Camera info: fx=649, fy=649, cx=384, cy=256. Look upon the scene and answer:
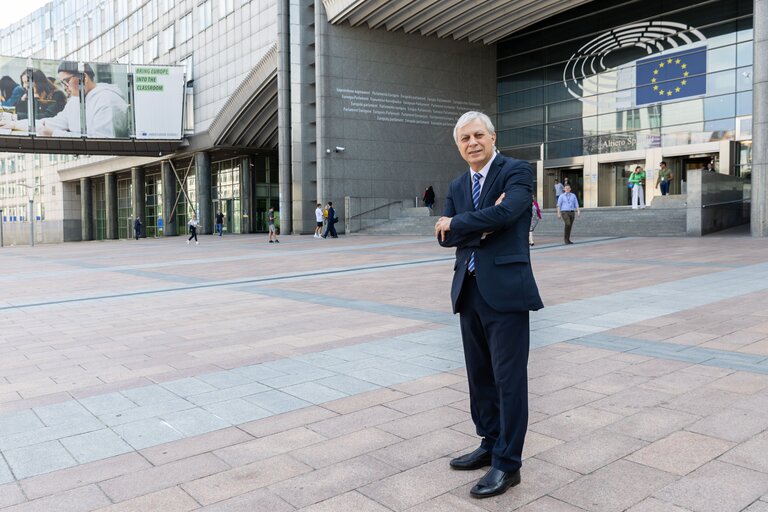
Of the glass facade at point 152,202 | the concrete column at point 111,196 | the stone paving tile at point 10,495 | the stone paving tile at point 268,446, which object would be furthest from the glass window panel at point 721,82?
the concrete column at point 111,196

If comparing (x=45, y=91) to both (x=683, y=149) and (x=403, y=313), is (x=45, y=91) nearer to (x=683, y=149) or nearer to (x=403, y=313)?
(x=683, y=149)

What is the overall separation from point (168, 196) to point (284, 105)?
1838cm

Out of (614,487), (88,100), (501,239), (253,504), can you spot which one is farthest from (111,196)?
(614,487)

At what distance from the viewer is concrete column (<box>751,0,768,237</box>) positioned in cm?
1892

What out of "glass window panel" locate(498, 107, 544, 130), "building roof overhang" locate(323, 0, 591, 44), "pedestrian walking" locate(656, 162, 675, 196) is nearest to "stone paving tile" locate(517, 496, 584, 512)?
"pedestrian walking" locate(656, 162, 675, 196)

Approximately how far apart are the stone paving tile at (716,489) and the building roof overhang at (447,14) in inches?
1134

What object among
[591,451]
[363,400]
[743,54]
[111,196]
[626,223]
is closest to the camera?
[591,451]

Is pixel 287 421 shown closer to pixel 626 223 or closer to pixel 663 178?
pixel 626 223

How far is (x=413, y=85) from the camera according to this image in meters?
34.4

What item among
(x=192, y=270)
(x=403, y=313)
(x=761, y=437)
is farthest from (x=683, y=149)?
(x=761, y=437)

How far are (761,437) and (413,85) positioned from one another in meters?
32.6

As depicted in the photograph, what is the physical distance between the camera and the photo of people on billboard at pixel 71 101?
39.8 metres

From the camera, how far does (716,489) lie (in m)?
2.86

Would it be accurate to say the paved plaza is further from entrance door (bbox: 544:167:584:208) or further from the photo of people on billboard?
the photo of people on billboard
